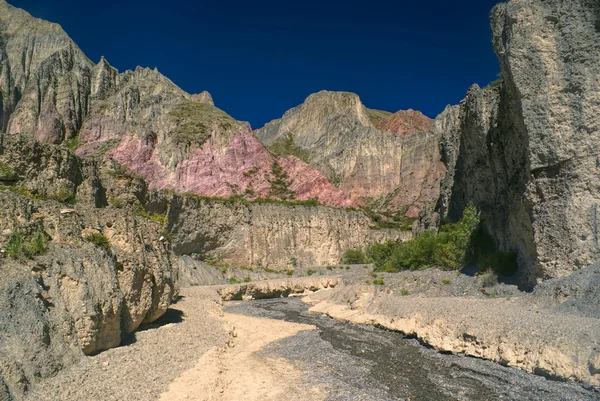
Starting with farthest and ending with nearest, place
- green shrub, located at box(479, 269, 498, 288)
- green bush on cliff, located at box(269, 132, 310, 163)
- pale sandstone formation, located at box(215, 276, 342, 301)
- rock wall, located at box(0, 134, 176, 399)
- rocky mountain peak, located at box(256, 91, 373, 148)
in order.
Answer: rocky mountain peak, located at box(256, 91, 373, 148) → green bush on cliff, located at box(269, 132, 310, 163) → pale sandstone formation, located at box(215, 276, 342, 301) → green shrub, located at box(479, 269, 498, 288) → rock wall, located at box(0, 134, 176, 399)

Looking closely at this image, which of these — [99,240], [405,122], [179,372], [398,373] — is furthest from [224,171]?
[405,122]

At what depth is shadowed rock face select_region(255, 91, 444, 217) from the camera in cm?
8888

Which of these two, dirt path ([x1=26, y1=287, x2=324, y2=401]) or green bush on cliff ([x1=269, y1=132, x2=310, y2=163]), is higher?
green bush on cliff ([x1=269, y1=132, x2=310, y2=163])

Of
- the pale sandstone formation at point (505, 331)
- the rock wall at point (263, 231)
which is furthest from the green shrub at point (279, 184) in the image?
the pale sandstone formation at point (505, 331)

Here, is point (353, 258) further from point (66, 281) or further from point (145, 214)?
point (66, 281)

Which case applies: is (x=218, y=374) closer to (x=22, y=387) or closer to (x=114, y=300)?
(x=114, y=300)

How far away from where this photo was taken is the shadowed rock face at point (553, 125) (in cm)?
1495

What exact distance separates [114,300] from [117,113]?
75.9m

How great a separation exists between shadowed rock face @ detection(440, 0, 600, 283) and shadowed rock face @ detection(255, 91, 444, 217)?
187ft

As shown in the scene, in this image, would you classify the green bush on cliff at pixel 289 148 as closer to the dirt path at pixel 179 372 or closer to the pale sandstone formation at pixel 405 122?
the pale sandstone formation at pixel 405 122

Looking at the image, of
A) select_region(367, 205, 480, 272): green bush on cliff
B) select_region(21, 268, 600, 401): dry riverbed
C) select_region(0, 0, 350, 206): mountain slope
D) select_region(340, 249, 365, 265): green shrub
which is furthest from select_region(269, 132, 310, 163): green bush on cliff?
select_region(21, 268, 600, 401): dry riverbed

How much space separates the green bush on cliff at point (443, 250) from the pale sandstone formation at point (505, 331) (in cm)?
777

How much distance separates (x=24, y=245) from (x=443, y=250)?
2456cm

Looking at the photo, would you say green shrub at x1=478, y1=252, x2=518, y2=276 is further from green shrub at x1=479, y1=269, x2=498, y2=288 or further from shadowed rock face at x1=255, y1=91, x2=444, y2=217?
shadowed rock face at x1=255, y1=91, x2=444, y2=217
